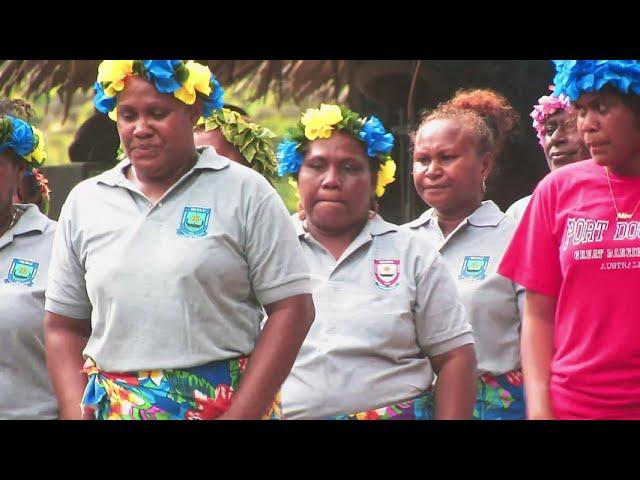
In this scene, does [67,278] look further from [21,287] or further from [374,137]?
[374,137]

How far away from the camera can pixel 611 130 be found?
11.4 ft

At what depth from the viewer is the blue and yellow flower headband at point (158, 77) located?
3.64 metres

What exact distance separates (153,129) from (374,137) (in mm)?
1166

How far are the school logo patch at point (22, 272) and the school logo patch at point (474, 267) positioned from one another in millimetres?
1574

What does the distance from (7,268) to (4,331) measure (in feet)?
0.88

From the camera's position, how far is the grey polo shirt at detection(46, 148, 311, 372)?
3.42 m

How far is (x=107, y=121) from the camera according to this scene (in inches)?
307

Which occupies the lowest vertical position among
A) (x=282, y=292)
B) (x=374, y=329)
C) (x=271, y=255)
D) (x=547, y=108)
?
(x=374, y=329)

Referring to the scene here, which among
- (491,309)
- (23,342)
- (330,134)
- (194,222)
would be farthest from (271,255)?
(491,309)

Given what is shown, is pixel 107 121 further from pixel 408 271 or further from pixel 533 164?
pixel 408 271

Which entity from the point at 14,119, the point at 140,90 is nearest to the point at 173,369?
the point at 140,90

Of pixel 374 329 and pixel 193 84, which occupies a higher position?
pixel 193 84

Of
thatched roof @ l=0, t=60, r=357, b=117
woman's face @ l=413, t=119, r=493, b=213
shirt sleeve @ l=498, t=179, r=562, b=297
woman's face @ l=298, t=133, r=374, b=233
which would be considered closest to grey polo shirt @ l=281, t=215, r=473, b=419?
woman's face @ l=298, t=133, r=374, b=233

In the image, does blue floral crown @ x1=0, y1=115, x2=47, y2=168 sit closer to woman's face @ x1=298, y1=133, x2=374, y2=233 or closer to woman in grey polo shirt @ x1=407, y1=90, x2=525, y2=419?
woman's face @ x1=298, y1=133, x2=374, y2=233
